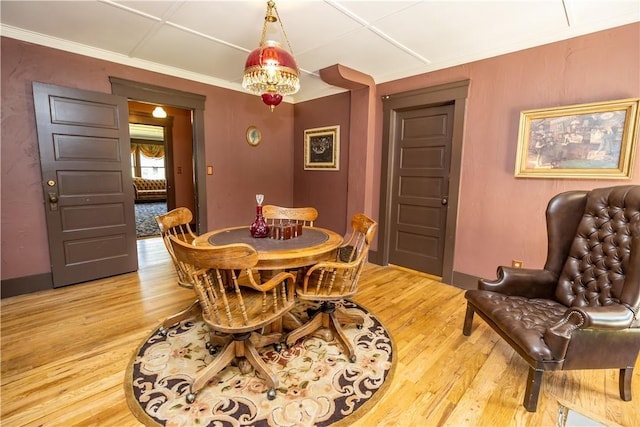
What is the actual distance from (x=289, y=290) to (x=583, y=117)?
8.97 ft

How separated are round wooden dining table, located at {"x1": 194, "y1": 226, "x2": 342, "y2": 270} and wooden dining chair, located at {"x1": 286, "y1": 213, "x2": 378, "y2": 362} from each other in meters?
0.09

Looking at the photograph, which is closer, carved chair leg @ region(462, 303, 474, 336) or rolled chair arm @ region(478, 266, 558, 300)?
rolled chair arm @ region(478, 266, 558, 300)

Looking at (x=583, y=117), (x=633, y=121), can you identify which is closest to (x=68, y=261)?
(x=583, y=117)

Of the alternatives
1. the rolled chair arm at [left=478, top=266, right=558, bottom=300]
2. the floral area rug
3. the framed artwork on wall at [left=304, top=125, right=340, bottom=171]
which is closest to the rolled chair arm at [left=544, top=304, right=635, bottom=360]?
the rolled chair arm at [left=478, top=266, right=558, bottom=300]

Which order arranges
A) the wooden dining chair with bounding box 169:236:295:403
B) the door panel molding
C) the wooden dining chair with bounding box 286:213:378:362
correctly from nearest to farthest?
the wooden dining chair with bounding box 169:236:295:403 → the wooden dining chair with bounding box 286:213:378:362 → the door panel molding

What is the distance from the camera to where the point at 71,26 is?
2.53 m

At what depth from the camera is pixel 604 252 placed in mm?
1886

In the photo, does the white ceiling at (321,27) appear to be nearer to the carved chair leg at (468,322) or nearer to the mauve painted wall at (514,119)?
the mauve painted wall at (514,119)

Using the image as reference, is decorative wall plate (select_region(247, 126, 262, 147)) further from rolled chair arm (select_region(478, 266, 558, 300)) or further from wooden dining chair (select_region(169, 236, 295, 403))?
rolled chair arm (select_region(478, 266, 558, 300))

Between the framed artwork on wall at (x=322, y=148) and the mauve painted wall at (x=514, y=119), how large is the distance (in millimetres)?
1344

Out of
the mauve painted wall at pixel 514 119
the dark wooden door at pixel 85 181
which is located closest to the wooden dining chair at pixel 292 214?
the mauve painted wall at pixel 514 119

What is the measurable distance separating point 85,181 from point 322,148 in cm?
299

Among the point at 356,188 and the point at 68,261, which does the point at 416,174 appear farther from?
the point at 68,261

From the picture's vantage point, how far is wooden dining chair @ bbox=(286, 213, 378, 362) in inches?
73.4
